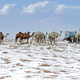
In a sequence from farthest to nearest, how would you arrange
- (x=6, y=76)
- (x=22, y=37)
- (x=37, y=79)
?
(x=22, y=37) < (x=6, y=76) < (x=37, y=79)

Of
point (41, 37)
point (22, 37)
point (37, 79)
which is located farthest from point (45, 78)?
point (22, 37)

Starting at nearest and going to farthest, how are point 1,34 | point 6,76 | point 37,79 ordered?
point 37,79 → point 6,76 → point 1,34

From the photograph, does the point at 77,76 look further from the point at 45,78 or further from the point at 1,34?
the point at 1,34

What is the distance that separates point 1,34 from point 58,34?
21.6 feet

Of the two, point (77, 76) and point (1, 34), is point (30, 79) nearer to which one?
point (77, 76)

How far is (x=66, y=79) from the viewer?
327 cm

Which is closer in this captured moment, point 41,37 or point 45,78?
point 45,78

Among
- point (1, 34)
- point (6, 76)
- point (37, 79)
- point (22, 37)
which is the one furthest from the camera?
point (22, 37)

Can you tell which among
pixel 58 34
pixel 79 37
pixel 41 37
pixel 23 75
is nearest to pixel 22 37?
pixel 41 37

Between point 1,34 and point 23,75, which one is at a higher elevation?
point 1,34

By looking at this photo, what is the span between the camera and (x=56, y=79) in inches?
129

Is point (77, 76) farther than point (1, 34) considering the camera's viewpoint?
No

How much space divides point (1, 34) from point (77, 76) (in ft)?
49.8

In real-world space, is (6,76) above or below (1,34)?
below
